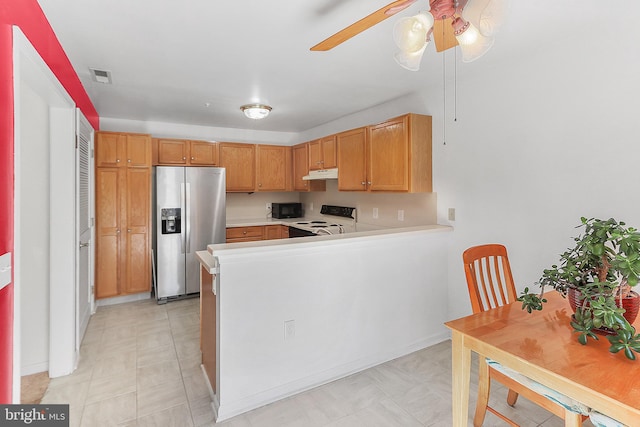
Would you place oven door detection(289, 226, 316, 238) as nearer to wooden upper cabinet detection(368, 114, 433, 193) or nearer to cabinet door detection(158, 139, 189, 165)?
wooden upper cabinet detection(368, 114, 433, 193)

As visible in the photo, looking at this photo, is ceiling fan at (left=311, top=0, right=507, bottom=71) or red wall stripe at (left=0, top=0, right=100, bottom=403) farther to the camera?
red wall stripe at (left=0, top=0, right=100, bottom=403)

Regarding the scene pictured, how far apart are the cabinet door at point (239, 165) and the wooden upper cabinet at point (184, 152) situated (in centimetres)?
15

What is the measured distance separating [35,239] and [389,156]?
294cm

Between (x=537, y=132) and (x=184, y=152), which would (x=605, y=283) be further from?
(x=184, y=152)

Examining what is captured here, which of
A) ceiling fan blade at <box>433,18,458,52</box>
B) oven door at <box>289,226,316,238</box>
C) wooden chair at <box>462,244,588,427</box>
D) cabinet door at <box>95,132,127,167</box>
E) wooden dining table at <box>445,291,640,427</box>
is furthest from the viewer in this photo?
oven door at <box>289,226,316,238</box>

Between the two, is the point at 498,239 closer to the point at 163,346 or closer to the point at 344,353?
the point at 344,353

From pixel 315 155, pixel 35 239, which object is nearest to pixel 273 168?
pixel 315 155

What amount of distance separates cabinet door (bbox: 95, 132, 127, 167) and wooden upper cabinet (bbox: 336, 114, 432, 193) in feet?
8.89

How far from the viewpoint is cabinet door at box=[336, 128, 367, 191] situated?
352cm

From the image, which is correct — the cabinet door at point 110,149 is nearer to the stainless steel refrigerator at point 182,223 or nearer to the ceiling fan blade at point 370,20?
the stainless steel refrigerator at point 182,223

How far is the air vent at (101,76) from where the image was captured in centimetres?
268

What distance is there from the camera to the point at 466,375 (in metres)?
1.39

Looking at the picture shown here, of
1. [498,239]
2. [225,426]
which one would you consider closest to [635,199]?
[498,239]

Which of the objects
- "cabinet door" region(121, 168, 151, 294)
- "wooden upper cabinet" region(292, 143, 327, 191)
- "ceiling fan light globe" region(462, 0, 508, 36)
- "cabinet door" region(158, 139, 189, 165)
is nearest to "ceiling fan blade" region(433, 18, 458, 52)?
"ceiling fan light globe" region(462, 0, 508, 36)
